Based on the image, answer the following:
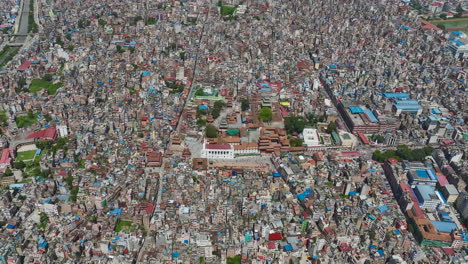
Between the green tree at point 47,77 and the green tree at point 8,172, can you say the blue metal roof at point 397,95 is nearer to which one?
the green tree at point 8,172

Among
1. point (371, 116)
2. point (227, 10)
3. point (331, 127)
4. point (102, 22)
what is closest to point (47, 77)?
point (102, 22)

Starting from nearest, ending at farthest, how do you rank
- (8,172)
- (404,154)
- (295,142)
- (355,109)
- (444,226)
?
(444,226) < (8,172) < (404,154) < (295,142) < (355,109)

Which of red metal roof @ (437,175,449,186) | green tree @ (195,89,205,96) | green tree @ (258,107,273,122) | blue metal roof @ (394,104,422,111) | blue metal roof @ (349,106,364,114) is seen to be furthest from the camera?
green tree @ (195,89,205,96)

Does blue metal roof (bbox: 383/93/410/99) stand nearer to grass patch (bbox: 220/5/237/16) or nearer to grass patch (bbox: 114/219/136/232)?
grass patch (bbox: 114/219/136/232)

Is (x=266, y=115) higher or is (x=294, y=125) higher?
(x=266, y=115)

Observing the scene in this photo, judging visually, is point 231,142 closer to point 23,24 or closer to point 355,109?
point 355,109

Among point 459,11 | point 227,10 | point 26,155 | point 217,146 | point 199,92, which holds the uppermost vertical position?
point 227,10

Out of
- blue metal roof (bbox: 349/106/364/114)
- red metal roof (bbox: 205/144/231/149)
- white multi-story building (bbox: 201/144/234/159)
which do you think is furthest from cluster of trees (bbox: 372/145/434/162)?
red metal roof (bbox: 205/144/231/149)
